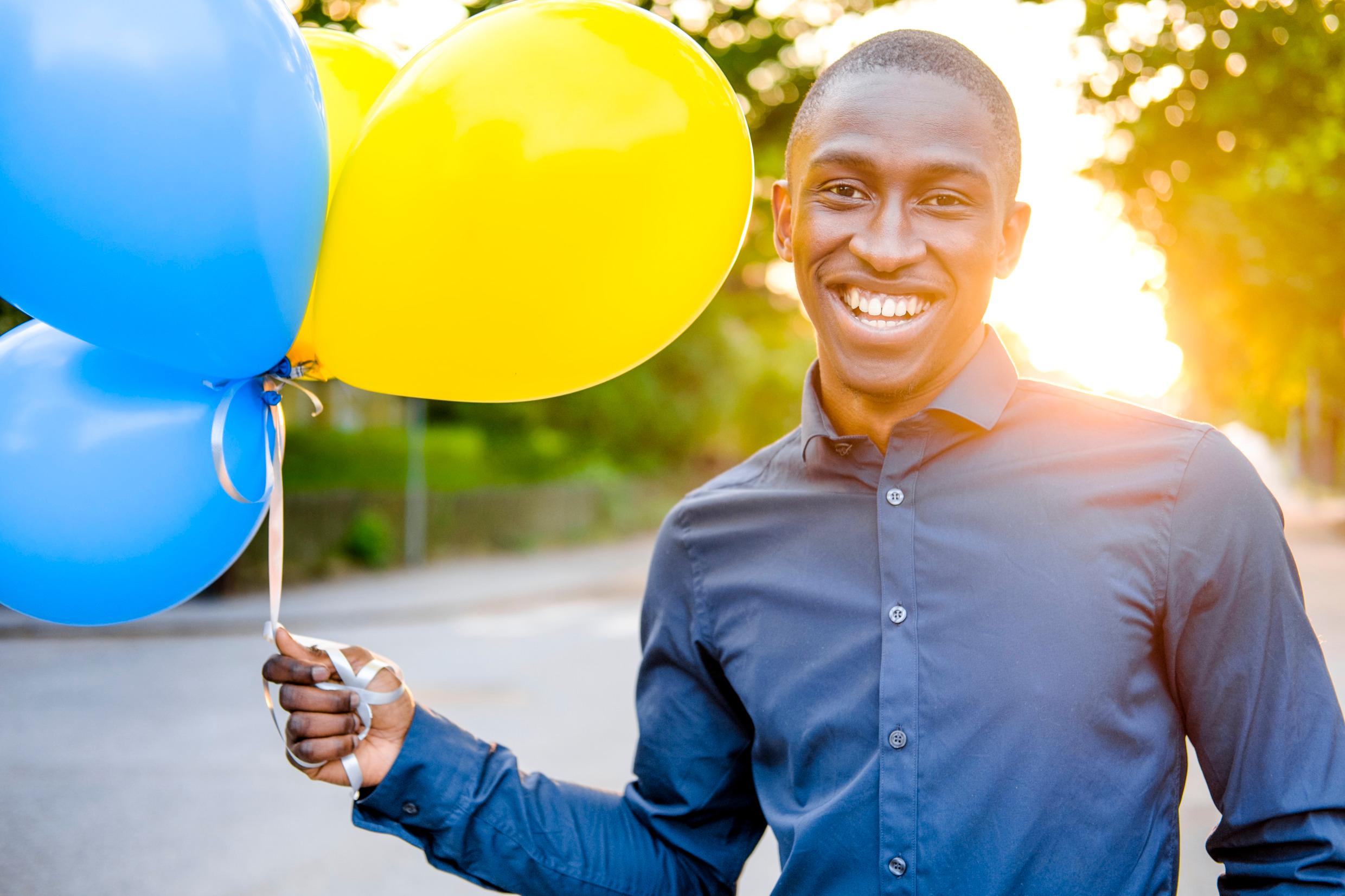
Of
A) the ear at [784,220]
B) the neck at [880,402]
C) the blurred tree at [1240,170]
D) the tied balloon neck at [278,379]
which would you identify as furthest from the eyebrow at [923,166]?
the blurred tree at [1240,170]

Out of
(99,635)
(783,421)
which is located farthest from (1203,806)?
(783,421)

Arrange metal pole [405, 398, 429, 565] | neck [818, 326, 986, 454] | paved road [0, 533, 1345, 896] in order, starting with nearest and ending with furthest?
neck [818, 326, 986, 454] < paved road [0, 533, 1345, 896] < metal pole [405, 398, 429, 565]

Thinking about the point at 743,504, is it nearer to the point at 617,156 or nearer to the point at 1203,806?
the point at 617,156

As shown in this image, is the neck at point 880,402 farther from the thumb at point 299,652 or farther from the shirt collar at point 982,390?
the thumb at point 299,652

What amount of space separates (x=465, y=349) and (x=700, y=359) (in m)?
23.0

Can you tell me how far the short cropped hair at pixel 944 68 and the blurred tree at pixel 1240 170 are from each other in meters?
7.87

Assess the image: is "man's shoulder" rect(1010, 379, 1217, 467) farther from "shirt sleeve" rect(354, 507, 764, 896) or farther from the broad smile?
"shirt sleeve" rect(354, 507, 764, 896)

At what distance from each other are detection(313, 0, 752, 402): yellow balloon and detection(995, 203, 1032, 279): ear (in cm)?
39

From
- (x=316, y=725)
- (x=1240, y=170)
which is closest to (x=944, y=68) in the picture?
(x=316, y=725)

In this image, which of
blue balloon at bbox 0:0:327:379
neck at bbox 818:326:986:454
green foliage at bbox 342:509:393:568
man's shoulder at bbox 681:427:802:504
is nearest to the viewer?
blue balloon at bbox 0:0:327:379

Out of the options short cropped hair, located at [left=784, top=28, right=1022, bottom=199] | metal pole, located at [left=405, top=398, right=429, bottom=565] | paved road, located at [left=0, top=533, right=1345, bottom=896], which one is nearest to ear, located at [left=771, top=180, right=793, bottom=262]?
short cropped hair, located at [left=784, top=28, right=1022, bottom=199]

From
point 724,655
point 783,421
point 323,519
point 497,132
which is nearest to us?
point 497,132

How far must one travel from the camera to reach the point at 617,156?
142cm

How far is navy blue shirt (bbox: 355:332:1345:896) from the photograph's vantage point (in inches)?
55.2
